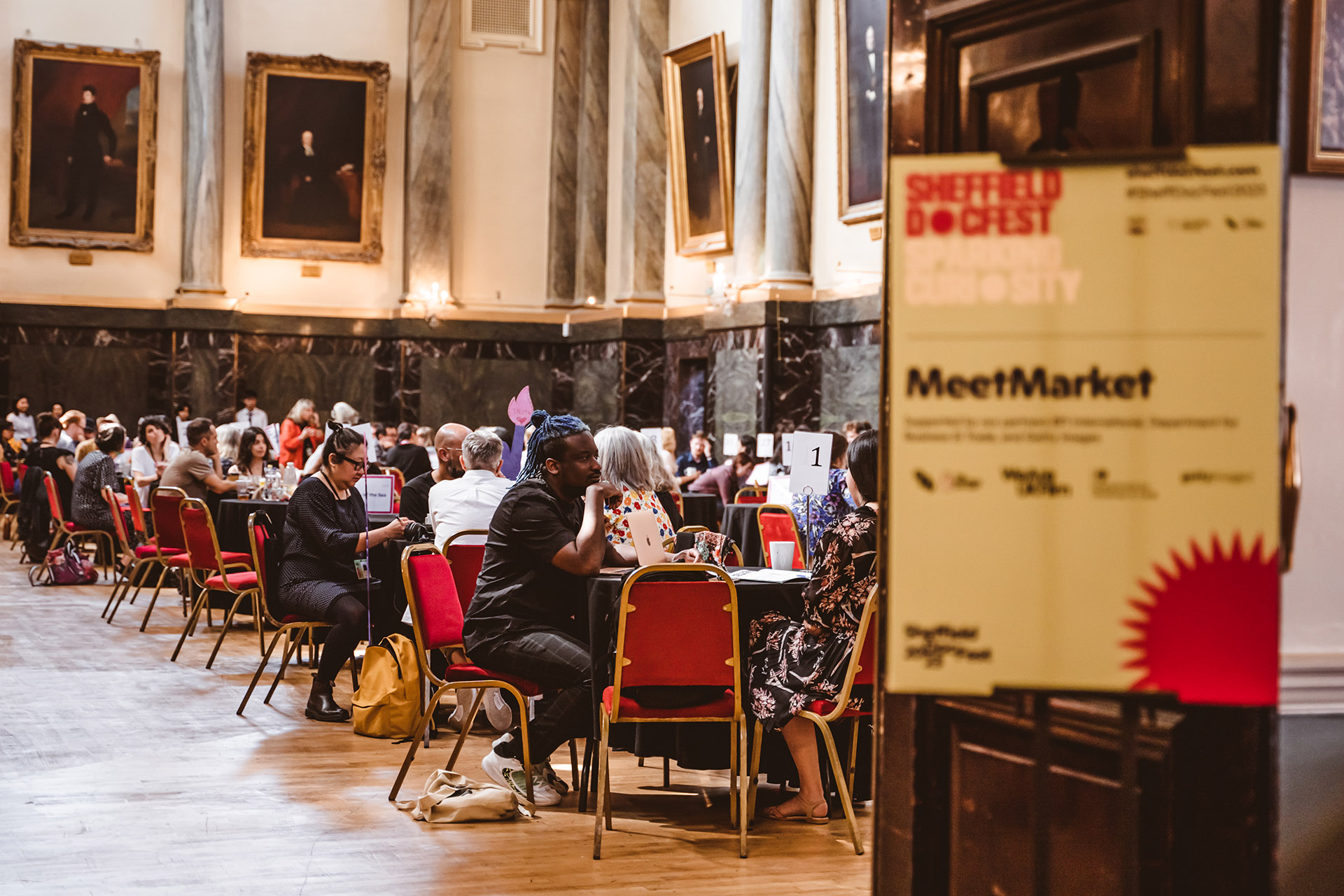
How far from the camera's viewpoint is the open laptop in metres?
4.52

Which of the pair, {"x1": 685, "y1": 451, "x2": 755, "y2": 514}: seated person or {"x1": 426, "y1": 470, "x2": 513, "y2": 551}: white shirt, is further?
{"x1": 685, "y1": 451, "x2": 755, "y2": 514}: seated person

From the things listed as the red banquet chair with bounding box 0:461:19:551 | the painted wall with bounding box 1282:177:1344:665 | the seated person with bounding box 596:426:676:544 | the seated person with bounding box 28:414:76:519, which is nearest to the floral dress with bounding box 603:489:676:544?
the seated person with bounding box 596:426:676:544

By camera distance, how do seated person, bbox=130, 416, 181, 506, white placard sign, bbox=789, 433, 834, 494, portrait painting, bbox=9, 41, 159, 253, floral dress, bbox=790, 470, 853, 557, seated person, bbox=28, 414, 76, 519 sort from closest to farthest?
floral dress, bbox=790, 470, 853, 557
white placard sign, bbox=789, 433, 834, 494
seated person, bbox=130, 416, 181, 506
seated person, bbox=28, 414, 76, 519
portrait painting, bbox=9, 41, 159, 253

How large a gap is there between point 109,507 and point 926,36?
921 centimetres

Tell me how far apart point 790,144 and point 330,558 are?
26.2ft

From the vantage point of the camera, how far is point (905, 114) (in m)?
2.47

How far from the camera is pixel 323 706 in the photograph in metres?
5.90

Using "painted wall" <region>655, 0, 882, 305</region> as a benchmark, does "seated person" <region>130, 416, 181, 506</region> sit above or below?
below

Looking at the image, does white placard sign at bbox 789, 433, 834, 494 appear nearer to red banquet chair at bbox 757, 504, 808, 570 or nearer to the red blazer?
red banquet chair at bbox 757, 504, 808, 570

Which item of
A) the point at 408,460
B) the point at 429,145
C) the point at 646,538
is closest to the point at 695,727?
the point at 646,538

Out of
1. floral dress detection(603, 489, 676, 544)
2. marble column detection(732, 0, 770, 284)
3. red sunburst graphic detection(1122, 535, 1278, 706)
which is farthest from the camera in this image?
marble column detection(732, 0, 770, 284)

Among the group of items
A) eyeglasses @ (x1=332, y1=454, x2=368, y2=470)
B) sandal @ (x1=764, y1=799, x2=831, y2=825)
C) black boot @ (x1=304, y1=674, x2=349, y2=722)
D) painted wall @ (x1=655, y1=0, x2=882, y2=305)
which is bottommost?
sandal @ (x1=764, y1=799, x2=831, y2=825)

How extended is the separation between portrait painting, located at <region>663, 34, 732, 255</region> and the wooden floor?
28.8ft

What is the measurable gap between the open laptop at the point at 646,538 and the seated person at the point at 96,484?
701 centimetres
